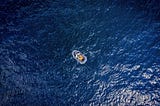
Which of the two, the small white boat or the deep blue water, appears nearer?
the deep blue water

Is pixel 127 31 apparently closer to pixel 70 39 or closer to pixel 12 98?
pixel 70 39

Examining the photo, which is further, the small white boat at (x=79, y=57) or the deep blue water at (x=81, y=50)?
the small white boat at (x=79, y=57)

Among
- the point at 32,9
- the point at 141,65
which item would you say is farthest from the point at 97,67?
the point at 32,9
